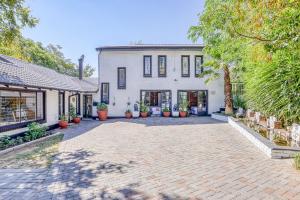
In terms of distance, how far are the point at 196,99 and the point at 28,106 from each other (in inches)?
560

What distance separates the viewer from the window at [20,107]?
10180mm


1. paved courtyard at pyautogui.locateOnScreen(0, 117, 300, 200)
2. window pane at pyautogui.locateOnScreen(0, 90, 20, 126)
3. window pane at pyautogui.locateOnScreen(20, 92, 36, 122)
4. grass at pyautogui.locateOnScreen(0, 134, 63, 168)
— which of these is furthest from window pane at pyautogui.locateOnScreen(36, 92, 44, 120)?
paved courtyard at pyautogui.locateOnScreen(0, 117, 300, 200)

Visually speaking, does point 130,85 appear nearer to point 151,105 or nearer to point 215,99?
point 151,105

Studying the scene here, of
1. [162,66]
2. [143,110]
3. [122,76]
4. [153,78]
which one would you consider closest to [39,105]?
[122,76]

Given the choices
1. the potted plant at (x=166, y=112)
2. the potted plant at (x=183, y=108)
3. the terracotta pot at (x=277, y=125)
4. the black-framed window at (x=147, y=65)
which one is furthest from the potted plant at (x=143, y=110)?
the terracotta pot at (x=277, y=125)

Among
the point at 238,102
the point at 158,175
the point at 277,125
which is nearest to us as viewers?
the point at 158,175

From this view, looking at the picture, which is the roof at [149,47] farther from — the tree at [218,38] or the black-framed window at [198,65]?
the tree at [218,38]

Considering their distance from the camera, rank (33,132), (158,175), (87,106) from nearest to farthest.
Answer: (158,175), (33,132), (87,106)

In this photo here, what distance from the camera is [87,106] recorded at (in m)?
20.8

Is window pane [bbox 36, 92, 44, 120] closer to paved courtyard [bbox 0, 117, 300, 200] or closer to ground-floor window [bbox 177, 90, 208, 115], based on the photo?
paved courtyard [bbox 0, 117, 300, 200]

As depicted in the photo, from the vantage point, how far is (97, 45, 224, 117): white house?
20328 mm

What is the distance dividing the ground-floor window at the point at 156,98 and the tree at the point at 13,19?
11.6 metres

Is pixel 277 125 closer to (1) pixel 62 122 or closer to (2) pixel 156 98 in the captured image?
(1) pixel 62 122

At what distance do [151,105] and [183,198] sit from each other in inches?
657
